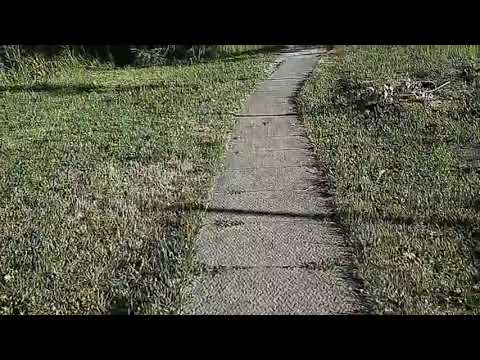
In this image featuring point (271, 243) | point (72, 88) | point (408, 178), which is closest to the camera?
point (271, 243)

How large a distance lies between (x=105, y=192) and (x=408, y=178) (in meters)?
2.71

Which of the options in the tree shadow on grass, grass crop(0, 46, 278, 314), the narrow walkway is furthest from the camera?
the tree shadow on grass

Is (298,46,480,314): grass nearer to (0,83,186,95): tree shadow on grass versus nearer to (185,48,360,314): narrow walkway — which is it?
(185,48,360,314): narrow walkway

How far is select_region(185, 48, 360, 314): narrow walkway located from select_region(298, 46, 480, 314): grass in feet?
0.58

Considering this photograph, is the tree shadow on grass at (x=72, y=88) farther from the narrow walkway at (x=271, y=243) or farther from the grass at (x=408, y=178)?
the narrow walkway at (x=271, y=243)

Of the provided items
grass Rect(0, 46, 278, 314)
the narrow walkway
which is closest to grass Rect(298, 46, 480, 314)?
the narrow walkway

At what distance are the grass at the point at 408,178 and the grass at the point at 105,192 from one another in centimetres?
118

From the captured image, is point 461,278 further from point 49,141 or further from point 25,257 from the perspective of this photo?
Result: point 49,141

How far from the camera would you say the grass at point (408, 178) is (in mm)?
3113

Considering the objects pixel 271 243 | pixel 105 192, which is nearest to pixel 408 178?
pixel 271 243

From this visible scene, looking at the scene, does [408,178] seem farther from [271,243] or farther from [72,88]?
[72,88]

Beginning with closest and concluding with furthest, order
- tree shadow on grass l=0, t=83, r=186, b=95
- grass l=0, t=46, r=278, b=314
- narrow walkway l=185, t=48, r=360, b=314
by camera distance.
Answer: narrow walkway l=185, t=48, r=360, b=314
grass l=0, t=46, r=278, b=314
tree shadow on grass l=0, t=83, r=186, b=95

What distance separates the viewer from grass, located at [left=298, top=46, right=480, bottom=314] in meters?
3.11

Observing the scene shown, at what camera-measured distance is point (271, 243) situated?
371 cm
